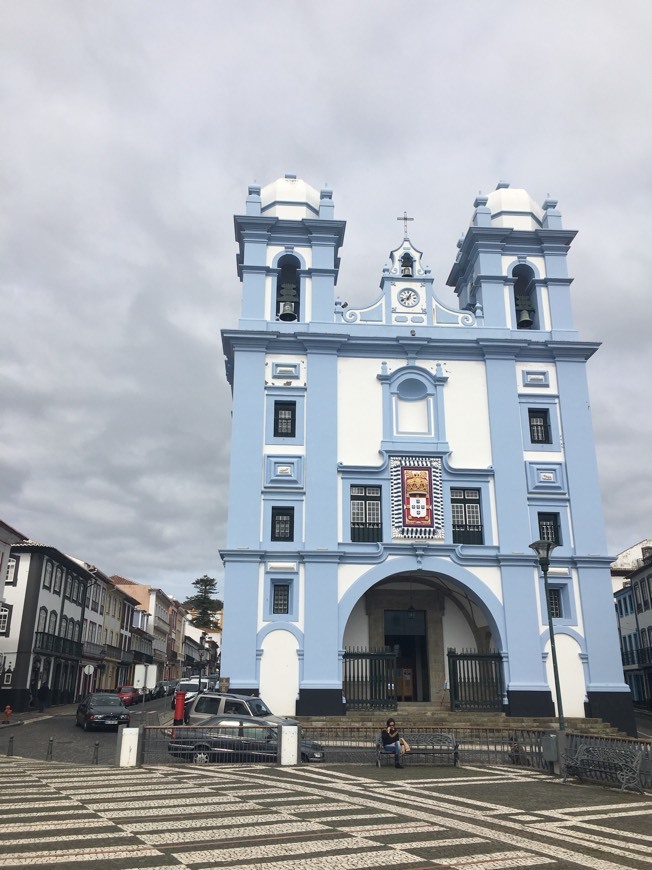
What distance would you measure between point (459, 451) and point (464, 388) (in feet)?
8.76

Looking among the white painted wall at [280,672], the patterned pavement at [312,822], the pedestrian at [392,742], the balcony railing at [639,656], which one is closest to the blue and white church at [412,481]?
the white painted wall at [280,672]

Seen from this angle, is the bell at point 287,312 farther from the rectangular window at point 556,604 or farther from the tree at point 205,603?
the tree at point 205,603

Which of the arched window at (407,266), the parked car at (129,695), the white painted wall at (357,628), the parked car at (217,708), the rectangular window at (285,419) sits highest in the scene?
the arched window at (407,266)

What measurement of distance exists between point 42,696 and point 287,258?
92.2 feet

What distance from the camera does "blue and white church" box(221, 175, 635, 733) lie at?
26.3 m

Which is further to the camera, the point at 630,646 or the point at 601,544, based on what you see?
the point at 630,646

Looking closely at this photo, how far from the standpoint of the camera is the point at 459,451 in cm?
2897

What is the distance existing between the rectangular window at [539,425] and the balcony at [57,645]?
2956 cm

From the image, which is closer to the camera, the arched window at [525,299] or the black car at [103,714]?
the black car at [103,714]

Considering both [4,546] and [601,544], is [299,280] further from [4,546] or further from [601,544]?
[4,546]

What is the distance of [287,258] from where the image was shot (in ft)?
103

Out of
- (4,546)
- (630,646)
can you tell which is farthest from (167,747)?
(630,646)

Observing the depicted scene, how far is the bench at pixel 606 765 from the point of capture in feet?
43.8

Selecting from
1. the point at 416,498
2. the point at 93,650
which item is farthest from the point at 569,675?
the point at 93,650
